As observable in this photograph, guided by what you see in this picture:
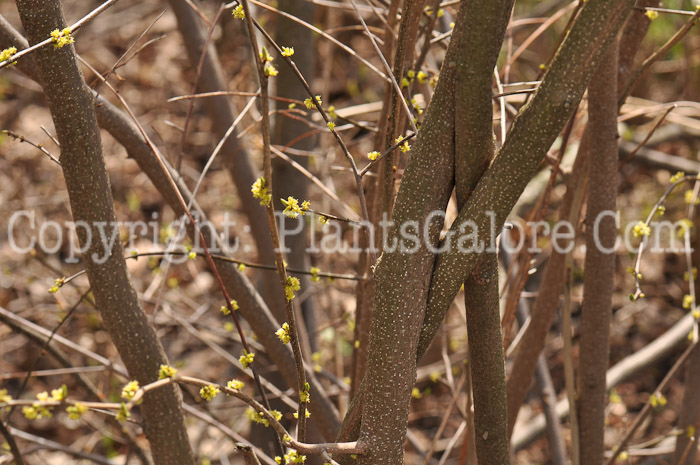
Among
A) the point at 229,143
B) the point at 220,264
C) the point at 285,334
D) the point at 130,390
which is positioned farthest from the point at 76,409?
the point at 229,143

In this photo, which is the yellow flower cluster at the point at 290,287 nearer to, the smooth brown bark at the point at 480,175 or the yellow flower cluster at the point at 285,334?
the yellow flower cluster at the point at 285,334

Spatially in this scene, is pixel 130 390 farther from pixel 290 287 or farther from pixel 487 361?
pixel 487 361

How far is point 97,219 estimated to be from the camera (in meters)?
1.42

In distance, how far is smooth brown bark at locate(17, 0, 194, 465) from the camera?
1300mm

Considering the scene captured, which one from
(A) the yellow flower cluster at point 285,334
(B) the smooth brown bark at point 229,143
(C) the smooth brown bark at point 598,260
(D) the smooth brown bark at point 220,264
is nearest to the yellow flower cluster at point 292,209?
(A) the yellow flower cluster at point 285,334

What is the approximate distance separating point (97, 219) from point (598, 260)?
1248 millimetres

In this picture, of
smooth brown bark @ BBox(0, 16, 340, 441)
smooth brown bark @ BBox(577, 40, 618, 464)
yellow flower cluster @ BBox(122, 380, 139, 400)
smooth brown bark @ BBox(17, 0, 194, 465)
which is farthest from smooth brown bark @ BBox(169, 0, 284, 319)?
yellow flower cluster @ BBox(122, 380, 139, 400)

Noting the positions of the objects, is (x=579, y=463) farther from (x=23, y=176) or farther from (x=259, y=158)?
(x=23, y=176)

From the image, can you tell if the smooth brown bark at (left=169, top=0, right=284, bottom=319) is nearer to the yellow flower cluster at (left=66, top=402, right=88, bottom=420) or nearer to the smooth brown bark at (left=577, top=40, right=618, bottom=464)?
the smooth brown bark at (left=577, top=40, right=618, bottom=464)

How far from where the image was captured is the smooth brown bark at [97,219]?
4.26 ft

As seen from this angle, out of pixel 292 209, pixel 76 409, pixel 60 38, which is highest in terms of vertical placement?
pixel 60 38

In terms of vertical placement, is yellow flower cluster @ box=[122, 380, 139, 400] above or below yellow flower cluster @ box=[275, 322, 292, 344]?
below

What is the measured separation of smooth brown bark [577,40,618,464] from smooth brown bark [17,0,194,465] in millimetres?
1073

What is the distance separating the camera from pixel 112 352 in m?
3.96
